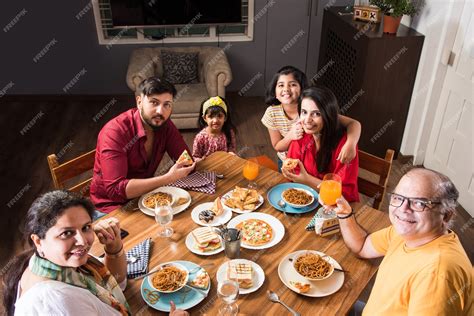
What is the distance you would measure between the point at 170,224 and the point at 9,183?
2511mm

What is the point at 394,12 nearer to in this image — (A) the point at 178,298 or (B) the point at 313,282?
(B) the point at 313,282

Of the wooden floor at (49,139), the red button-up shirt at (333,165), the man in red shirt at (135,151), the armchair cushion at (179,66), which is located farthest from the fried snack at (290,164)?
the armchair cushion at (179,66)

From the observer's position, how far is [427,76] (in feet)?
11.9

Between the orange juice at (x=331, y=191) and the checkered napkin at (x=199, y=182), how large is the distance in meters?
0.58

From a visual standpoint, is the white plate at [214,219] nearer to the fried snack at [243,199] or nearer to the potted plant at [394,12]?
the fried snack at [243,199]

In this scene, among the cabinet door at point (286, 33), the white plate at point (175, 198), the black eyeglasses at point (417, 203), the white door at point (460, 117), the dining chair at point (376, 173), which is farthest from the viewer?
the cabinet door at point (286, 33)

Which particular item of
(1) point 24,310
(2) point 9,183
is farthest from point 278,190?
(2) point 9,183

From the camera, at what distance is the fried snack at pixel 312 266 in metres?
1.57

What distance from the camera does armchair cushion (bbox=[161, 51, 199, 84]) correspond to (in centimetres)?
470

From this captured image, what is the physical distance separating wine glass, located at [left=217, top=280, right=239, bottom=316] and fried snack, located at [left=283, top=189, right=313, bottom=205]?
2.14 ft

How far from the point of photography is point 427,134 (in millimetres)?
3787

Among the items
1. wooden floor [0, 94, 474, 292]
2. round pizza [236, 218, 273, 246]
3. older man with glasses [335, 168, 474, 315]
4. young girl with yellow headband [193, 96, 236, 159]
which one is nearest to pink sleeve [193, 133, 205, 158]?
young girl with yellow headband [193, 96, 236, 159]

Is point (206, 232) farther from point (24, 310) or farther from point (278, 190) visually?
point (24, 310)

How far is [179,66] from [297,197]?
123 inches
